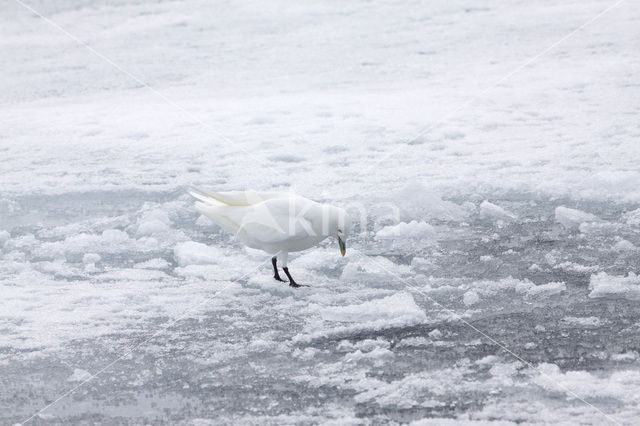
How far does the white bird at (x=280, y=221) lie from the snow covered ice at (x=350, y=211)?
0.82ft

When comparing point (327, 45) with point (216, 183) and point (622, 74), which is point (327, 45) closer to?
point (622, 74)

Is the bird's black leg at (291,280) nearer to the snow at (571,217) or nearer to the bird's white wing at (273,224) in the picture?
the bird's white wing at (273,224)

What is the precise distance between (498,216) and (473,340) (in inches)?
72.2

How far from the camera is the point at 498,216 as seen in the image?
19.1ft

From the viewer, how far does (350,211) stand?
6098 mm

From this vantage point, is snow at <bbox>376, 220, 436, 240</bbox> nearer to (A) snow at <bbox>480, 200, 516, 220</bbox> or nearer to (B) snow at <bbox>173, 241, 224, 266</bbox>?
(A) snow at <bbox>480, 200, 516, 220</bbox>

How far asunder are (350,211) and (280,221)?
1.34 m

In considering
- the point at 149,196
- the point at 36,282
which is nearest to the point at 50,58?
the point at 149,196

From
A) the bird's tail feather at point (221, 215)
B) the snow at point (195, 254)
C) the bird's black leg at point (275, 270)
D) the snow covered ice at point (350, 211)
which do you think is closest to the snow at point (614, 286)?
the snow covered ice at point (350, 211)

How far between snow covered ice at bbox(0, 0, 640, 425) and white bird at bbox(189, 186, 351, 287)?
0.25m

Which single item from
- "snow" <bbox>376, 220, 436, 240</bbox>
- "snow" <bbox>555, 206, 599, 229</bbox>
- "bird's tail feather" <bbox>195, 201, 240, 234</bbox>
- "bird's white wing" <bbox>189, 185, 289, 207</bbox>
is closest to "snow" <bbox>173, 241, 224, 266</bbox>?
"bird's tail feather" <bbox>195, 201, 240, 234</bbox>

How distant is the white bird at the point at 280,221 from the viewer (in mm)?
4785

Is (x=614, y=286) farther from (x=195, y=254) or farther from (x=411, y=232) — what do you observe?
(x=195, y=254)

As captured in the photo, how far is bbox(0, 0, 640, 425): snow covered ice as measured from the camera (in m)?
3.79
